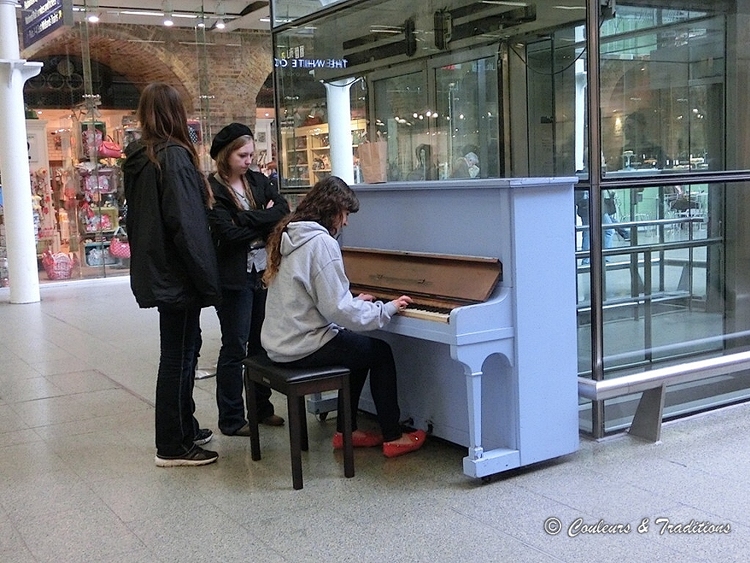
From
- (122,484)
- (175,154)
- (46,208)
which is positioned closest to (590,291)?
(175,154)

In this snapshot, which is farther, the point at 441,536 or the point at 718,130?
the point at 718,130

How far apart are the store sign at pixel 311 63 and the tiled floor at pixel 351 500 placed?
2.37m

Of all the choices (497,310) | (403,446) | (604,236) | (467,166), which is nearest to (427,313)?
(497,310)

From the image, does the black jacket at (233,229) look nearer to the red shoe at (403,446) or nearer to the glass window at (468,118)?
the red shoe at (403,446)

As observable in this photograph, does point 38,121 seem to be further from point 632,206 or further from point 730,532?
point 730,532

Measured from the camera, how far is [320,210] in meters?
3.63

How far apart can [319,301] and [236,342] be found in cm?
79

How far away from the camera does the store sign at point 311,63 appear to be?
19.1 ft

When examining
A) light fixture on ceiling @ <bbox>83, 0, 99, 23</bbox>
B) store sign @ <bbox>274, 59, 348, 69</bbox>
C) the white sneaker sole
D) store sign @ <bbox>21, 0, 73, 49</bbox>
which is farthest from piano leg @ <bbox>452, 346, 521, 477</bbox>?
light fixture on ceiling @ <bbox>83, 0, 99, 23</bbox>

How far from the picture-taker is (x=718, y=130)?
5094 millimetres

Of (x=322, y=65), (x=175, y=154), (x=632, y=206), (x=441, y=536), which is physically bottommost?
(x=441, y=536)

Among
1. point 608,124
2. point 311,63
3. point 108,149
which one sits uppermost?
point 311,63

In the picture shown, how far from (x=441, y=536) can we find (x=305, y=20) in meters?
3.64

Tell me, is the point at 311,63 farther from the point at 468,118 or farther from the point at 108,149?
the point at 108,149
